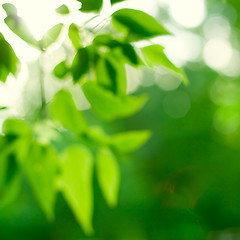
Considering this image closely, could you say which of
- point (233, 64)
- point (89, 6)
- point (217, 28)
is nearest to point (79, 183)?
point (89, 6)

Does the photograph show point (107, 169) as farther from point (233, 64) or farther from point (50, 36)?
point (233, 64)

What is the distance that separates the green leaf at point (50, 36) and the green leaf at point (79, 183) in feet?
0.72

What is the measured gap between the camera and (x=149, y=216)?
18.1 feet

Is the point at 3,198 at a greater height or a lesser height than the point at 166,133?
greater

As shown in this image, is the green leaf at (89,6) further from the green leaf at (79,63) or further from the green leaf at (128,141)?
the green leaf at (128,141)

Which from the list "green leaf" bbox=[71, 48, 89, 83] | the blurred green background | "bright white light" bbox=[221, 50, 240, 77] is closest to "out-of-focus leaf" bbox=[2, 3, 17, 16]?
"green leaf" bbox=[71, 48, 89, 83]

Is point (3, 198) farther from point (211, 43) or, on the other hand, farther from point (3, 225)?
point (211, 43)

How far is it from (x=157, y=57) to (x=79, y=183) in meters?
0.26

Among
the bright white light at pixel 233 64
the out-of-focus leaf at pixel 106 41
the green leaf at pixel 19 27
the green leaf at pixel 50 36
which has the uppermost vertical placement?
the green leaf at pixel 19 27

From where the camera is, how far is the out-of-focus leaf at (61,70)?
0.52 metres

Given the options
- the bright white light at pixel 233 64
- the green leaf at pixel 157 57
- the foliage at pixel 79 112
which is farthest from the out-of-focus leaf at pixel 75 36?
the bright white light at pixel 233 64

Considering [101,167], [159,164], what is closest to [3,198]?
[101,167]

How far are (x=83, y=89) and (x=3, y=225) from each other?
4.88 m

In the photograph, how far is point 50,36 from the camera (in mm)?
486
